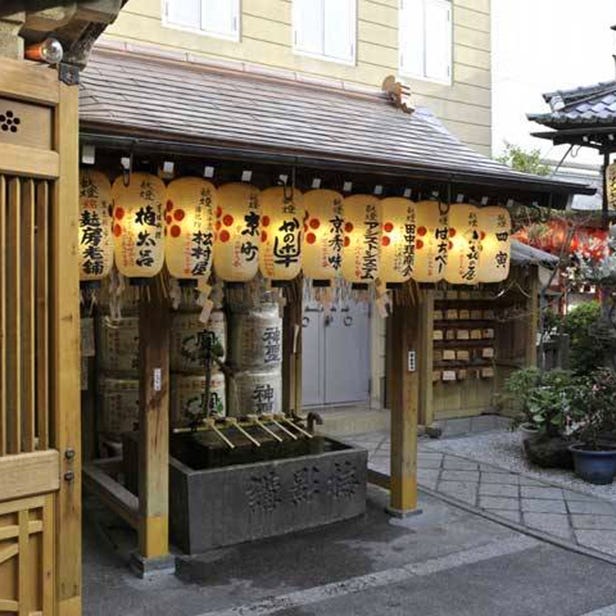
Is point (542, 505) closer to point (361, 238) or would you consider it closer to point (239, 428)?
point (239, 428)

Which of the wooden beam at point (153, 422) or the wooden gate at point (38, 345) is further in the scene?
the wooden beam at point (153, 422)

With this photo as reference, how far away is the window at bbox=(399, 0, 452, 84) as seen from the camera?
502 inches

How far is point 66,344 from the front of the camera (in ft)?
12.4

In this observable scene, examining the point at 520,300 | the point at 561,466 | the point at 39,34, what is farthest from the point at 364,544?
the point at 520,300

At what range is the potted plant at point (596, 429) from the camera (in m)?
8.73

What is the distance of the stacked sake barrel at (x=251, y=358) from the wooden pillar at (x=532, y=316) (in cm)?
516

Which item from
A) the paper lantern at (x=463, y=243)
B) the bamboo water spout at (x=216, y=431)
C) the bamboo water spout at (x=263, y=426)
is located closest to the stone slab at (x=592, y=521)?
the paper lantern at (x=463, y=243)

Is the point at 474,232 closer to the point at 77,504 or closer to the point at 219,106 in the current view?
the point at 219,106

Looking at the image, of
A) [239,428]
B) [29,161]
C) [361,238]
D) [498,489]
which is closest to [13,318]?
[29,161]

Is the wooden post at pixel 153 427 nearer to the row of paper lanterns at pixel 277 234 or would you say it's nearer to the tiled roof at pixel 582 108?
the row of paper lanterns at pixel 277 234

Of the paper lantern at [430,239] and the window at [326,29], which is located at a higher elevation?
the window at [326,29]

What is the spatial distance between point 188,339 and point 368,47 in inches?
256

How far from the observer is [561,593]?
565cm

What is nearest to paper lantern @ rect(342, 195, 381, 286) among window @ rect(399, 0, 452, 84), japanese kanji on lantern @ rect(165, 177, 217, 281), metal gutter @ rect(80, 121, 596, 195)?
metal gutter @ rect(80, 121, 596, 195)
